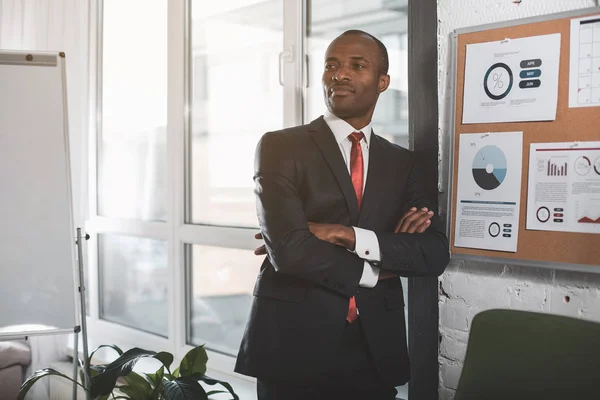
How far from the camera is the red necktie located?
1768mm

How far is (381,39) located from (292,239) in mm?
963

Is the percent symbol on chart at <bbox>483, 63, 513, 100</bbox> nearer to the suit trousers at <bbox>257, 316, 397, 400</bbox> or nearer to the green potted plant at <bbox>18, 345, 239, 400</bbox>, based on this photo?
the suit trousers at <bbox>257, 316, 397, 400</bbox>

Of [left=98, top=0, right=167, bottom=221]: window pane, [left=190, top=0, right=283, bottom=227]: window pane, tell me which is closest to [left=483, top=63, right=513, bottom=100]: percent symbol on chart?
[left=190, top=0, right=283, bottom=227]: window pane

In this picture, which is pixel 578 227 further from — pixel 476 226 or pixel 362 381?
pixel 362 381

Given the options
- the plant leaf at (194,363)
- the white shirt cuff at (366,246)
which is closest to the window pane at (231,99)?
the plant leaf at (194,363)

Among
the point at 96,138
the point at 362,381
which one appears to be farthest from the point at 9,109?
the point at 362,381

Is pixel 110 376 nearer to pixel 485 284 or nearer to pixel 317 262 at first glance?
pixel 317 262

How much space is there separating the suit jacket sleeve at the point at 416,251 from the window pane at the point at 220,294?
1068 mm

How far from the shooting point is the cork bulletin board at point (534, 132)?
5.55 ft

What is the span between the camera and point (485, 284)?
1924 mm

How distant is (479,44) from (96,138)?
2.40 meters

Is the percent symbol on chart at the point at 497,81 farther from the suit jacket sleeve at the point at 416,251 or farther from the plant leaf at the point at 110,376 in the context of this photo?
the plant leaf at the point at 110,376

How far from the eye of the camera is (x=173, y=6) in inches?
120

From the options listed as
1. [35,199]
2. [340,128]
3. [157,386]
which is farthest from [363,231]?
[35,199]
